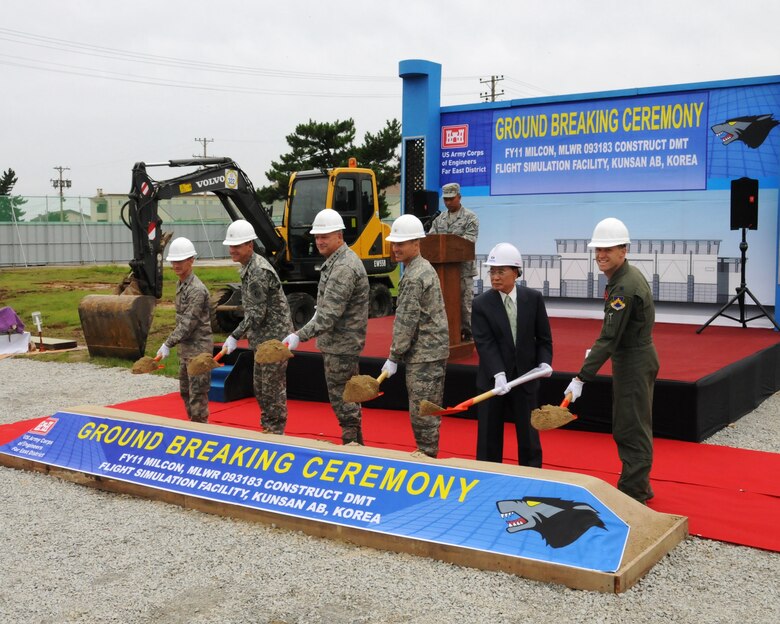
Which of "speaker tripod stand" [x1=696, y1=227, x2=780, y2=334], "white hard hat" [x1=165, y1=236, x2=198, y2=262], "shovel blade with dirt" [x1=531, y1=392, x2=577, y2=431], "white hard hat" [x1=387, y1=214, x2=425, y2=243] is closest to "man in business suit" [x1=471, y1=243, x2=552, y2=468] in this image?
"shovel blade with dirt" [x1=531, y1=392, x2=577, y2=431]

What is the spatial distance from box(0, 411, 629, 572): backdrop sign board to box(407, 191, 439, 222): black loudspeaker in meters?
7.80

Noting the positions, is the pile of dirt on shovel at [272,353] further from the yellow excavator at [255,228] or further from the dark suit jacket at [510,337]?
the yellow excavator at [255,228]

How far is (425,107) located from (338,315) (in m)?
8.67

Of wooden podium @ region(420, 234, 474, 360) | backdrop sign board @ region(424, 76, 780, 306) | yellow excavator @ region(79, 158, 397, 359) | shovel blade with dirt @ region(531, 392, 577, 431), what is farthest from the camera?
yellow excavator @ region(79, 158, 397, 359)

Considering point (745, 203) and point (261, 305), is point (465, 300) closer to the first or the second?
point (261, 305)

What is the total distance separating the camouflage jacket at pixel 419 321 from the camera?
581cm

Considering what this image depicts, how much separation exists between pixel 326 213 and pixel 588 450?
2820mm

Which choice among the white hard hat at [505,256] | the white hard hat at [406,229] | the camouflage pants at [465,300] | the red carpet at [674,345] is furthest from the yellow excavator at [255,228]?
the white hard hat at [505,256]

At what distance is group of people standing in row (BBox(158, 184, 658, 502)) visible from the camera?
5.16 meters

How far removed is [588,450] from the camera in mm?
6836

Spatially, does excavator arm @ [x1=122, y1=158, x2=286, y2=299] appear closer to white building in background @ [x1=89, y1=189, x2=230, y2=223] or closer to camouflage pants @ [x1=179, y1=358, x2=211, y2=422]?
camouflage pants @ [x1=179, y1=358, x2=211, y2=422]

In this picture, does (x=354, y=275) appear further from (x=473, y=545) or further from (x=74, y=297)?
(x=74, y=297)

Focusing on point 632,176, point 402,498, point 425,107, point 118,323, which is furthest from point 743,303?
point 118,323

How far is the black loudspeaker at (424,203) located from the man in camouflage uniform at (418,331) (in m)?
7.54
